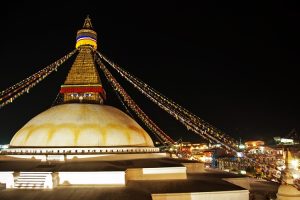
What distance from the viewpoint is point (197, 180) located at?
12484 mm

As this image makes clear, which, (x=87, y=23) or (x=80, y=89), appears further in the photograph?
(x=87, y=23)

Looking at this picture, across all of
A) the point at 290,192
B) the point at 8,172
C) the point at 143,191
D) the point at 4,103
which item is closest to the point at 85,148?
the point at 8,172

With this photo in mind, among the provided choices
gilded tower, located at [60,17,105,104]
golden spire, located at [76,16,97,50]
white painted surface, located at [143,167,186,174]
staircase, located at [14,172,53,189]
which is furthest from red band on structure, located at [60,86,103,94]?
staircase, located at [14,172,53,189]

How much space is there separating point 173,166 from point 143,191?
2.49 metres

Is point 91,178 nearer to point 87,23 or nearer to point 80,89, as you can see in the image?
point 80,89

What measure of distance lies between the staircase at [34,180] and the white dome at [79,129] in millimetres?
3200

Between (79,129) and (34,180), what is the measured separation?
4119mm

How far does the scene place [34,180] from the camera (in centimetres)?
1122

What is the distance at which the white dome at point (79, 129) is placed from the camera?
48.3ft

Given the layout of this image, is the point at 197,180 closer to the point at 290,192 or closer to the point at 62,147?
the point at 290,192

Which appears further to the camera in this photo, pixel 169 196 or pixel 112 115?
pixel 112 115

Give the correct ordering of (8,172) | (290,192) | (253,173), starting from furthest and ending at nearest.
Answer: (253,173) → (8,172) → (290,192)

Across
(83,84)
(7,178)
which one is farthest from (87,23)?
(7,178)

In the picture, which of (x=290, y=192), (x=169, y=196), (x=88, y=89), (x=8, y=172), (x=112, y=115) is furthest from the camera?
(x=88, y=89)
